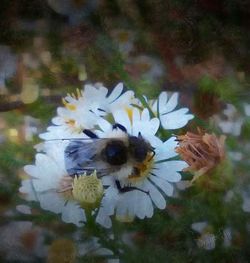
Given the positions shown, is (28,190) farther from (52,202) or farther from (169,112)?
(169,112)

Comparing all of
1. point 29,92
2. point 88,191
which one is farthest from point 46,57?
point 88,191

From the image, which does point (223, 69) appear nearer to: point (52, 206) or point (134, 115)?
point (134, 115)

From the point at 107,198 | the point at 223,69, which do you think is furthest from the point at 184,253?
the point at 223,69

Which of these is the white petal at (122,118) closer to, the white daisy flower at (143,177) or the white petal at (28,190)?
the white daisy flower at (143,177)

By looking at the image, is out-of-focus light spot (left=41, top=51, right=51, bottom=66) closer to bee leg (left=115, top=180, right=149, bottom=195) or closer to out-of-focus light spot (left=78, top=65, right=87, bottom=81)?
out-of-focus light spot (left=78, top=65, right=87, bottom=81)
